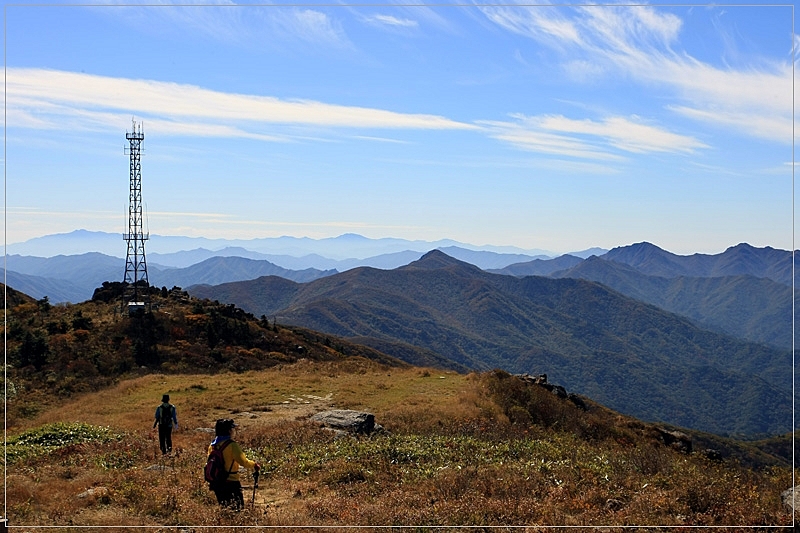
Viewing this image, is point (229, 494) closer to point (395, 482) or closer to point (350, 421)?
point (395, 482)

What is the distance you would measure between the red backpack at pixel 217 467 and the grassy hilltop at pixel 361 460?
565mm

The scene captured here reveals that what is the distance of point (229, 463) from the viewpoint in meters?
10.1

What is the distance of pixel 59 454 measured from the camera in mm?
16984

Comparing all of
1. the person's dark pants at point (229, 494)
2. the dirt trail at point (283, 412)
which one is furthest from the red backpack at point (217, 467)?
the dirt trail at point (283, 412)

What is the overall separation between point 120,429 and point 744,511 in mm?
19123

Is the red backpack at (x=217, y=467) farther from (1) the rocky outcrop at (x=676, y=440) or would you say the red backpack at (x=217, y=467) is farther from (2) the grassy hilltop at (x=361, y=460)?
(1) the rocky outcrop at (x=676, y=440)

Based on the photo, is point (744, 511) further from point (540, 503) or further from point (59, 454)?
point (59, 454)

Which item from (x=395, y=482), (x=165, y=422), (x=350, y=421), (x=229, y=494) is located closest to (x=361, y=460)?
(x=395, y=482)

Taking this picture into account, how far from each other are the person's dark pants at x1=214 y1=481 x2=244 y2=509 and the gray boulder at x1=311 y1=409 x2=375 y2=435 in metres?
9.13

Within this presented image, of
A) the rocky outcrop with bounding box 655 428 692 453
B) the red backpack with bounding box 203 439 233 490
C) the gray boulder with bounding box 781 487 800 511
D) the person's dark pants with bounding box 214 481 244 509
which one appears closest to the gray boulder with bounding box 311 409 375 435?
the person's dark pants with bounding box 214 481 244 509

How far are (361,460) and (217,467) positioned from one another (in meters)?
4.95

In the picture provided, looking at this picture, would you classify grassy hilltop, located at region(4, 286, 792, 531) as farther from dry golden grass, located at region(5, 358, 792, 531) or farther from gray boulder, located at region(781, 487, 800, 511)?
gray boulder, located at region(781, 487, 800, 511)

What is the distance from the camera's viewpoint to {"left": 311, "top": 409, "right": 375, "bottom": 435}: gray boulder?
1964cm

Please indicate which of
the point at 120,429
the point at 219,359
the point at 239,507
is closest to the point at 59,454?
the point at 120,429
